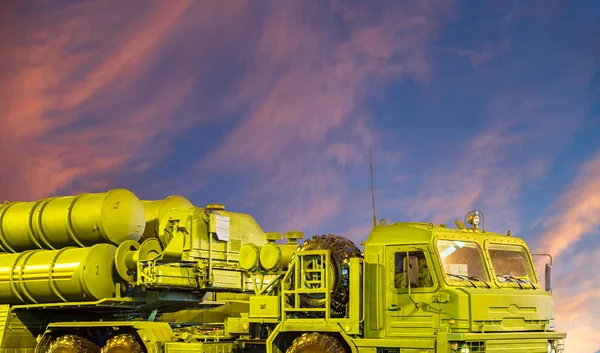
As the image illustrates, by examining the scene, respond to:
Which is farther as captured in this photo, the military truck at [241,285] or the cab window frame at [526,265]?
the cab window frame at [526,265]

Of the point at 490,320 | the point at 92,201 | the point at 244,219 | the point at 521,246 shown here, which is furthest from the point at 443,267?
the point at 92,201

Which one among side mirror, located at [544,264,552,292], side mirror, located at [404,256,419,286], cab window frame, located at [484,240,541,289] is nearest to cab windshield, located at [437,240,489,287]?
cab window frame, located at [484,240,541,289]

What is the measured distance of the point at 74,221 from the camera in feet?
53.8

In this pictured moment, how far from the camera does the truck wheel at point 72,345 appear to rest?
16.2 metres

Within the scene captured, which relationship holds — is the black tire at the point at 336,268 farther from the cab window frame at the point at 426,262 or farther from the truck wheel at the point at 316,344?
the cab window frame at the point at 426,262

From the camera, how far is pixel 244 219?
1766 cm

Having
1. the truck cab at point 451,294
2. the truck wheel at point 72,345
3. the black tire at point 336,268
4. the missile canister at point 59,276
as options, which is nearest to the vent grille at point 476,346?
the truck cab at point 451,294

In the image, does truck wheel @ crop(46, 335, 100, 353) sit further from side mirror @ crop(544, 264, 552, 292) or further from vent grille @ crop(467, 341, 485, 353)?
side mirror @ crop(544, 264, 552, 292)

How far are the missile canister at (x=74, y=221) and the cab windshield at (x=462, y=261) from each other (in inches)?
261

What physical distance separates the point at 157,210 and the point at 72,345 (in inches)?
129

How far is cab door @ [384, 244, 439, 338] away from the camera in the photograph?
12727 mm

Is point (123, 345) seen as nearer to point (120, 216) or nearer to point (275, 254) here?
point (120, 216)

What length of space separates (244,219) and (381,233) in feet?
16.0

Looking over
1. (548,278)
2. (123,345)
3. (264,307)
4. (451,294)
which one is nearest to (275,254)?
(264,307)
